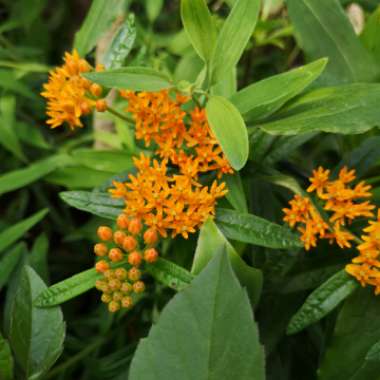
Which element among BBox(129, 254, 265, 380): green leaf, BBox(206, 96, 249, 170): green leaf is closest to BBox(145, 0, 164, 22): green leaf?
BBox(206, 96, 249, 170): green leaf

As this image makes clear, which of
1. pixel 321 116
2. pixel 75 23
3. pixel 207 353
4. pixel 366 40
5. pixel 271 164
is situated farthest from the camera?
pixel 75 23

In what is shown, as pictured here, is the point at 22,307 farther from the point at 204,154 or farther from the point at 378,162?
the point at 378,162

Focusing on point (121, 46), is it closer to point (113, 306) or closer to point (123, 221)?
point (123, 221)

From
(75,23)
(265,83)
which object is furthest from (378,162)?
(75,23)

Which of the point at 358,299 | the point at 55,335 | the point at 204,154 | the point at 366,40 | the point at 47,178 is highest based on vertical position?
the point at 366,40

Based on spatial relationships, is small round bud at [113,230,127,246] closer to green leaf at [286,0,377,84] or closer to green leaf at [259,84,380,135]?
green leaf at [259,84,380,135]

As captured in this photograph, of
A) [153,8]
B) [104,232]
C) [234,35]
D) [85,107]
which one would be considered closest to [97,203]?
[104,232]

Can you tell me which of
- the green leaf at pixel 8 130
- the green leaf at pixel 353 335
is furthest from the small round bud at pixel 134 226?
the green leaf at pixel 8 130
